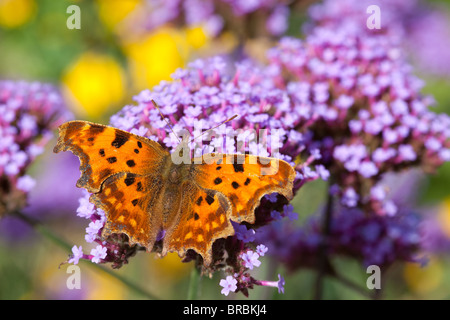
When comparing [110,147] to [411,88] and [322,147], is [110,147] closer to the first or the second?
[322,147]

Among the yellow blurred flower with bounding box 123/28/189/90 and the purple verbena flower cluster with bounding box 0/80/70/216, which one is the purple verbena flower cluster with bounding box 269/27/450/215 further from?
the yellow blurred flower with bounding box 123/28/189/90

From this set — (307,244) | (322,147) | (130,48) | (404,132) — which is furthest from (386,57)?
(130,48)

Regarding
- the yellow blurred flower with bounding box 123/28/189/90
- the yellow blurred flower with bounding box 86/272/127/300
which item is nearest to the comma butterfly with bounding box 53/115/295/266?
the yellow blurred flower with bounding box 86/272/127/300

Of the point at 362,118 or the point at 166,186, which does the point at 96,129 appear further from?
the point at 362,118

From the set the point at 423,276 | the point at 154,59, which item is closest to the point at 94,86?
the point at 154,59

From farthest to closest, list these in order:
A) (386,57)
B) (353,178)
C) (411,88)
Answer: (386,57), (411,88), (353,178)
